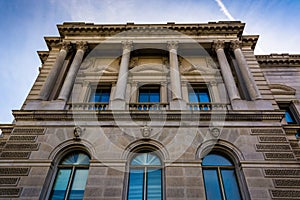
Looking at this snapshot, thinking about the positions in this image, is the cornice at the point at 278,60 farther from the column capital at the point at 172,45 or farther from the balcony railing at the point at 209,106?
the balcony railing at the point at 209,106

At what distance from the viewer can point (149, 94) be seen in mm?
17672

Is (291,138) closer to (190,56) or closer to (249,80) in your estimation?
(249,80)

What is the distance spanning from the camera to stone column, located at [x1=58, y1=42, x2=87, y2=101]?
51.3 ft

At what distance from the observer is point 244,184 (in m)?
11.2

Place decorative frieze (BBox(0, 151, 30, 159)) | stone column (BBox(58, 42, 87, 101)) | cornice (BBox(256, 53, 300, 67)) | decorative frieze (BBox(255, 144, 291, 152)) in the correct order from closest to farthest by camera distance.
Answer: decorative frieze (BBox(0, 151, 30, 159))
decorative frieze (BBox(255, 144, 291, 152))
stone column (BBox(58, 42, 87, 101))
cornice (BBox(256, 53, 300, 67))

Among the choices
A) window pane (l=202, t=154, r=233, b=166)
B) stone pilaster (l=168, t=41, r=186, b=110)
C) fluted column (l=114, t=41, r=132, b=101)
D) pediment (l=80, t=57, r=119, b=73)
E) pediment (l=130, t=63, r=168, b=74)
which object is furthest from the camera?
pediment (l=80, t=57, r=119, b=73)

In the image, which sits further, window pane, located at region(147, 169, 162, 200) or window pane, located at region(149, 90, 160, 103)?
window pane, located at region(149, 90, 160, 103)

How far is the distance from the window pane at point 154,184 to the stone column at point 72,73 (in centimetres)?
717

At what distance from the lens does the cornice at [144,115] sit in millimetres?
13664

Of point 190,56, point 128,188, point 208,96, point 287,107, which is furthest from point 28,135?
point 287,107

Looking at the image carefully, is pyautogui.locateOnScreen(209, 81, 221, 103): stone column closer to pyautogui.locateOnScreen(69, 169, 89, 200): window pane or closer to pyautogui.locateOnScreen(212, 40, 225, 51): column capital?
pyautogui.locateOnScreen(212, 40, 225, 51): column capital

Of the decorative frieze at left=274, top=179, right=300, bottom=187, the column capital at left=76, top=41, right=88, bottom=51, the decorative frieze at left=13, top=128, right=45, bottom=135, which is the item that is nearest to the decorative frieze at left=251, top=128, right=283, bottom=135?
the decorative frieze at left=274, top=179, right=300, bottom=187

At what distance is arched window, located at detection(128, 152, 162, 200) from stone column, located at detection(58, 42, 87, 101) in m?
6.28

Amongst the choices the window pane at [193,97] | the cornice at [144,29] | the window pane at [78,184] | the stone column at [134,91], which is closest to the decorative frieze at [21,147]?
the window pane at [78,184]
